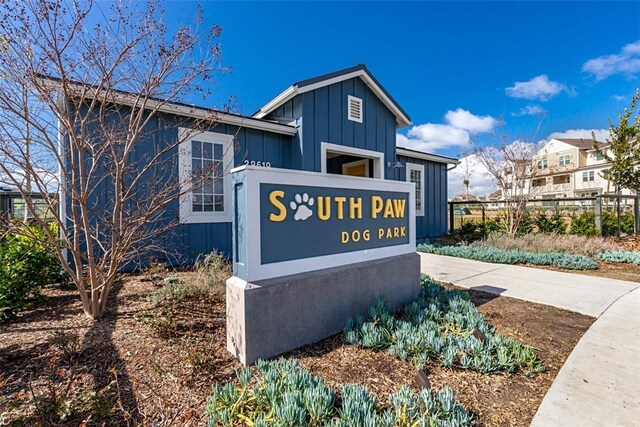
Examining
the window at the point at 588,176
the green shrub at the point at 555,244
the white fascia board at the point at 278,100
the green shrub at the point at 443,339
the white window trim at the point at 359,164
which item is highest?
the window at the point at 588,176

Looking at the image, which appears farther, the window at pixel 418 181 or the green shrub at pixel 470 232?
the green shrub at pixel 470 232

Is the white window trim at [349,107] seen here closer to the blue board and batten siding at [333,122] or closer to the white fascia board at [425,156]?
the blue board and batten siding at [333,122]

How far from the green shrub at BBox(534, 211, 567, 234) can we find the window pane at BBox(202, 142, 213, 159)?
35.8 ft

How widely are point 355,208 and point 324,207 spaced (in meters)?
0.49

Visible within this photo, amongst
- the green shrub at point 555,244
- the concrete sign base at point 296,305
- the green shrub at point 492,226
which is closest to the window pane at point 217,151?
the concrete sign base at point 296,305

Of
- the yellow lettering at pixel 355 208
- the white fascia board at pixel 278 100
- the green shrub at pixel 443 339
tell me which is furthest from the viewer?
the white fascia board at pixel 278 100

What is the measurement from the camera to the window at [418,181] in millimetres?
10320

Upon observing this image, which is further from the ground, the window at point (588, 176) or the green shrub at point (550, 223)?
the window at point (588, 176)

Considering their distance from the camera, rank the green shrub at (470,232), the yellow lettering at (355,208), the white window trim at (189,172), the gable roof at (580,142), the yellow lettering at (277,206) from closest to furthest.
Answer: the yellow lettering at (277,206) → the yellow lettering at (355,208) → the white window trim at (189,172) → the green shrub at (470,232) → the gable roof at (580,142)

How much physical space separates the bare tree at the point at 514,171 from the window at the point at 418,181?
6.92 ft

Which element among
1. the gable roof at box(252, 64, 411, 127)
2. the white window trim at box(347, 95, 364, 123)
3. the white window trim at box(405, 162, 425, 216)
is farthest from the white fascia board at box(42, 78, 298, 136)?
the white window trim at box(405, 162, 425, 216)

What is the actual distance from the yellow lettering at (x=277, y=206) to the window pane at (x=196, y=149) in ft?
13.0

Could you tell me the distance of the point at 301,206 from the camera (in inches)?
109

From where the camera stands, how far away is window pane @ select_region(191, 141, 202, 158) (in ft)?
18.8
